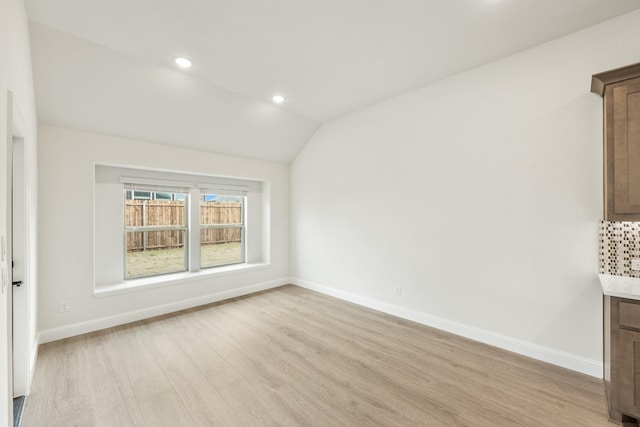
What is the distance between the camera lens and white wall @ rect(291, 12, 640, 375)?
243cm

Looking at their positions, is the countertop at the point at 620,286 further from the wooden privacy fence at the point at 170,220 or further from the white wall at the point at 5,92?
the wooden privacy fence at the point at 170,220

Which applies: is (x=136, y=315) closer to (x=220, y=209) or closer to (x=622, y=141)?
(x=220, y=209)

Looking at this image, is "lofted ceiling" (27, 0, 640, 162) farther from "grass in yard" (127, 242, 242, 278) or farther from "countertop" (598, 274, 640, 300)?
"countertop" (598, 274, 640, 300)

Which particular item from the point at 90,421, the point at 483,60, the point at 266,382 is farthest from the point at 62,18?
the point at 483,60

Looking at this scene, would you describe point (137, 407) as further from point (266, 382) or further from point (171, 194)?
point (171, 194)

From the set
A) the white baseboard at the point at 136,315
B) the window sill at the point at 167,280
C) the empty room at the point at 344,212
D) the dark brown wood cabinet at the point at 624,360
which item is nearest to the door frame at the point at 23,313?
the empty room at the point at 344,212

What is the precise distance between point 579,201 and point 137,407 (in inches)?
158

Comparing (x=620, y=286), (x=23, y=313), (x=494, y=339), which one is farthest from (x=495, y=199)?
(x=23, y=313)

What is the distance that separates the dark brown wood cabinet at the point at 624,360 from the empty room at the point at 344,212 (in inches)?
0.5

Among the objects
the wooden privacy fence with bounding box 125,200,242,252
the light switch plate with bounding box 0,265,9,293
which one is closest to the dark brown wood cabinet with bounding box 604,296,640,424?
the light switch plate with bounding box 0,265,9,293

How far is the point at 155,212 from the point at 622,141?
5.32 meters

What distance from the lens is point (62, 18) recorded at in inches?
87.4

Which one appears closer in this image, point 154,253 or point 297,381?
point 297,381

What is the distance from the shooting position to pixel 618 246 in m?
2.26
